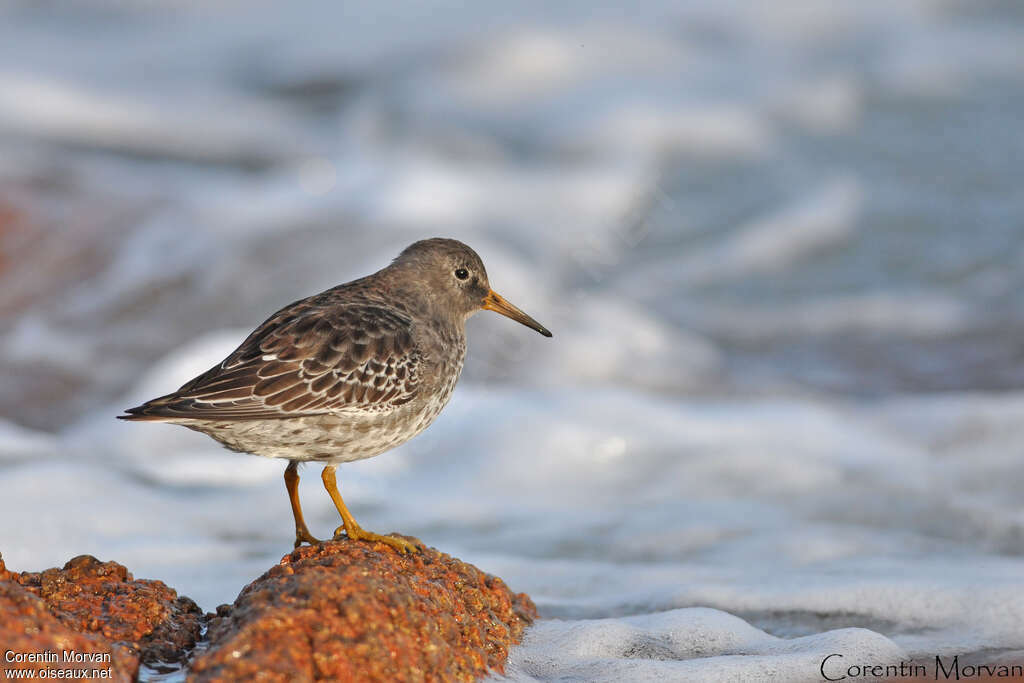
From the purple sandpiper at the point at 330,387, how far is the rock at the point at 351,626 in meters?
0.47

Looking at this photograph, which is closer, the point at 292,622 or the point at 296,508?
the point at 292,622

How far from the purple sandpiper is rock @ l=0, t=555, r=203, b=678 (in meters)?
0.76

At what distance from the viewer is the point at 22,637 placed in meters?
3.34

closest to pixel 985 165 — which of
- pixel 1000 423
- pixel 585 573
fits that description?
pixel 1000 423

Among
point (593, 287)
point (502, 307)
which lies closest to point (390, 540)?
point (502, 307)

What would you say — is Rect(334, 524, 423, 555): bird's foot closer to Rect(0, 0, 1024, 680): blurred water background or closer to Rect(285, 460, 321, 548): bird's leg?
Rect(285, 460, 321, 548): bird's leg

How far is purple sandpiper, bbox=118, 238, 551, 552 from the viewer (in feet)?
16.3

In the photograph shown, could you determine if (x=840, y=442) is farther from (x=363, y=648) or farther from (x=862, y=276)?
(x=363, y=648)

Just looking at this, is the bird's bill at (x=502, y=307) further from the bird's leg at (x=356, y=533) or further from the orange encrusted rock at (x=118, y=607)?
the orange encrusted rock at (x=118, y=607)

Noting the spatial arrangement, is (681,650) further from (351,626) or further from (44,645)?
(44,645)

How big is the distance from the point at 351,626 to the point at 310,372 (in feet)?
6.08

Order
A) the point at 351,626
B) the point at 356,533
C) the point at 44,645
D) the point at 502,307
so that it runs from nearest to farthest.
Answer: the point at 44,645 < the point at 351,626 < the point at 356,533 < the point at 502,307

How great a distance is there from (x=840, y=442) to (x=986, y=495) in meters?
1.38

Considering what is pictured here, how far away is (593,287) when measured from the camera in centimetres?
1225
